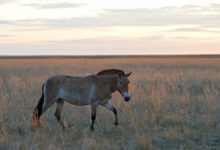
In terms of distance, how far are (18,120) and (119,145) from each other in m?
3.15

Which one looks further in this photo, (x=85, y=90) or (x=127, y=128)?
(x=85, y=90)

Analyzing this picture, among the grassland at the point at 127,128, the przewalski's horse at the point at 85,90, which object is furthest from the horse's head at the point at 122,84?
the grassland at the point at 127,128

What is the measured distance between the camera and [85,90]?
773cm

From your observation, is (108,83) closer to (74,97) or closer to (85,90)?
(85,90)

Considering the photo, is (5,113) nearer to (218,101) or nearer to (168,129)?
(168,129)

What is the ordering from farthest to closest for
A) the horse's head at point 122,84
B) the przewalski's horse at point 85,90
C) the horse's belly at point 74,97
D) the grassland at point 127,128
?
the horse's belly at point 74,97
the przewalski's horse at point 85,90
the horse's head at point 122,84
the grassland at point 127,128

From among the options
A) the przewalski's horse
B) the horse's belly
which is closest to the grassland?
the przewalski's horse

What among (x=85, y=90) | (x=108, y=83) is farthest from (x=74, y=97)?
(x=108, y=83)

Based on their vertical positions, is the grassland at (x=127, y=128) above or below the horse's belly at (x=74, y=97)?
below

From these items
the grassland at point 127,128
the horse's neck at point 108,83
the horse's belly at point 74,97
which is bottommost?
the grassland at point 127,128

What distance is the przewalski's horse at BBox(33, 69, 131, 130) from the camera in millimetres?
7582

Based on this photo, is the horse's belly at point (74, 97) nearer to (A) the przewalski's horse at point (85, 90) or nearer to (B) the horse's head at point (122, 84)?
(A) the przewalski's horse at point (85, 90)

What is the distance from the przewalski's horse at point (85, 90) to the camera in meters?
7.58

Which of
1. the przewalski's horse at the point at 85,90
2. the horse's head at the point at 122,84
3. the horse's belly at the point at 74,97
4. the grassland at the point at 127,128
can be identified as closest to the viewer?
the grassland at the point at 127,128
